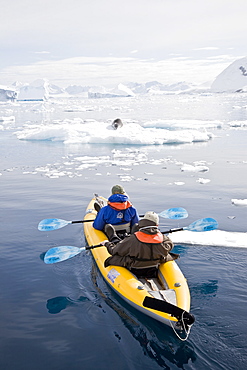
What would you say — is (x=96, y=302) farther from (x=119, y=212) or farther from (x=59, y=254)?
(x=119, y=212)

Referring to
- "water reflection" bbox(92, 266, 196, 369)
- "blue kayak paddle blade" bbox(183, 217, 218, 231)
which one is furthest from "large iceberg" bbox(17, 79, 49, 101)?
"water reflection" bbox(92, 266, 196, 369)

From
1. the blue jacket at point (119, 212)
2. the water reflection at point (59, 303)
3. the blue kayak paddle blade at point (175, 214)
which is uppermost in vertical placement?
the blue jacket at point (119, 212)

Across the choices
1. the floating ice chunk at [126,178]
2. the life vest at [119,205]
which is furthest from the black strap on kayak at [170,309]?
the floating ice chunk at [126,178]

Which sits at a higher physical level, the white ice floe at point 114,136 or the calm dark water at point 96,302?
the white ice floe at point 114,136

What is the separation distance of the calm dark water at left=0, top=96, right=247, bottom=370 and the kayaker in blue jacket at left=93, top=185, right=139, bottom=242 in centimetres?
64

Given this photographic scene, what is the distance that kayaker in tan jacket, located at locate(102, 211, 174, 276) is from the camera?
14.2ft

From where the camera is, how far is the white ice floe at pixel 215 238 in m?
5.93

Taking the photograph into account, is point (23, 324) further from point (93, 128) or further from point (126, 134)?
point (93, 128)

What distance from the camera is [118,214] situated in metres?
5.66

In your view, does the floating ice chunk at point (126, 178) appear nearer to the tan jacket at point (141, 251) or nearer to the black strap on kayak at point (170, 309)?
the tan jacket at point (141, 251)

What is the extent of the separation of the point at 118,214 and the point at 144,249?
54.3 inches

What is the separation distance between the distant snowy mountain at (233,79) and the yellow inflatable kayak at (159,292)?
14722 centimetres

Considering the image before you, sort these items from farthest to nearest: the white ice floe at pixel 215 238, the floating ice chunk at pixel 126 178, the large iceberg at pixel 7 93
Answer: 1. the large iceberg at pixel 7 93
2. the floating ice chunk at pixel 126 178
3. the white ice floe at pixel 215 238

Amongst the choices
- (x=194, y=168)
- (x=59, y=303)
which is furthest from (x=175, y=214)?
(x=194, y=168)
